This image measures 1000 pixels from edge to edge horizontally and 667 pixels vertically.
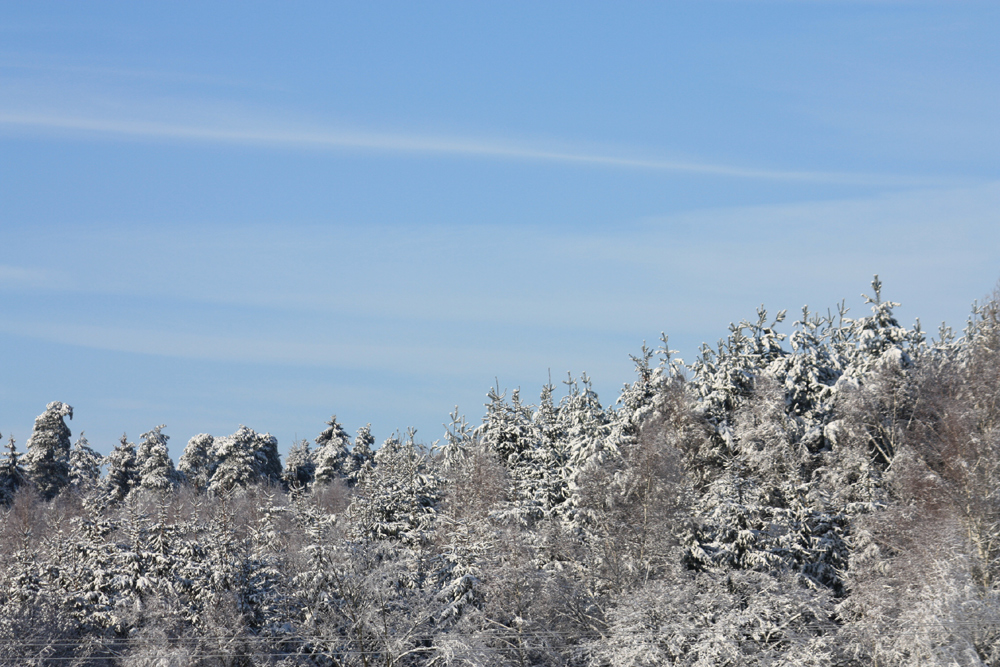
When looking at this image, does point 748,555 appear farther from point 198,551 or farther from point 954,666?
point 198,551

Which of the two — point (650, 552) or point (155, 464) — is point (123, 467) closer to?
point (155, 464)

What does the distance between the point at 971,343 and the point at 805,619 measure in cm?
1417

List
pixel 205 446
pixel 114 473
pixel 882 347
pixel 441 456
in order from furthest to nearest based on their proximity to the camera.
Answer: pixel 205 446
pixel 114 473
pixel 441 456
pixel 882 347

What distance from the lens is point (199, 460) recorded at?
114 metres

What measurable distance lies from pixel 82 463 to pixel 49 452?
2917 mm

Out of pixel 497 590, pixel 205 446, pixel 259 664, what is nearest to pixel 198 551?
pixel 259 664

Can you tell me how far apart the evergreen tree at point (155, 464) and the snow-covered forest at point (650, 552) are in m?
51.3

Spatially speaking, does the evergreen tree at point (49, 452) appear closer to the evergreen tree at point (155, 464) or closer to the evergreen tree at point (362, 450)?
the evergreen tree at point (155, 464)

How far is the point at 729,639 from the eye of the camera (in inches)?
1474

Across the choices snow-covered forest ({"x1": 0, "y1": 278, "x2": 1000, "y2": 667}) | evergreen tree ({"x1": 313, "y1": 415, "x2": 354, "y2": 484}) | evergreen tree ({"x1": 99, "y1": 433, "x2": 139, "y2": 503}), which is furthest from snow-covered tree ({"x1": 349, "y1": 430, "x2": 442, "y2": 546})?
evergreen tree ({"x1": 99, "y1": 433, "x2": 139, "y2": 503})

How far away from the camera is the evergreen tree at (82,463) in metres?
97.2

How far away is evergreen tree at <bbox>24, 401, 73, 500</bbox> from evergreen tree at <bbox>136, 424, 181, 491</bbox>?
22.2 ft

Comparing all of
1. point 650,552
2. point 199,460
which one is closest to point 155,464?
point 199,460

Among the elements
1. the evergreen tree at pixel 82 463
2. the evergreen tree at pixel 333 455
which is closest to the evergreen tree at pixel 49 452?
the evergreen tree at pixel 82 463
